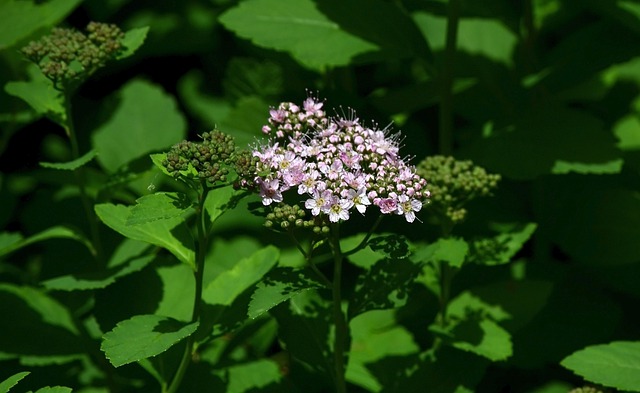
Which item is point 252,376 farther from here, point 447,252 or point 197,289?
point 447,252

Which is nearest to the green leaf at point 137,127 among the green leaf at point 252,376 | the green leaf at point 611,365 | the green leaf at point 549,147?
the green leaf at point 252,376

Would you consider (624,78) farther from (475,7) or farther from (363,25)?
(363,25)

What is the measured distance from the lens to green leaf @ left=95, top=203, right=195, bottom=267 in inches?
90.7

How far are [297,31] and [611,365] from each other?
1.53 meters

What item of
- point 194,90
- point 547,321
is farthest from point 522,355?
point 194,90

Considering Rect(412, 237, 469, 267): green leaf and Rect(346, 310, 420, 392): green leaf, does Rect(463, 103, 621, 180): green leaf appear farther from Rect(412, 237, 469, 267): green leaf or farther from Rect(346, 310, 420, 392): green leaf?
Rect(346, 310, 420, 392): green leaf

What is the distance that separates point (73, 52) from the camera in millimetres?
2480

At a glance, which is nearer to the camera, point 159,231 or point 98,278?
point 159,231

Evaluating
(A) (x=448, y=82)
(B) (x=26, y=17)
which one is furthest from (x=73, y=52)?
(A) (x=448, y=82)

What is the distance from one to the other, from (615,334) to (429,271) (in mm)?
959

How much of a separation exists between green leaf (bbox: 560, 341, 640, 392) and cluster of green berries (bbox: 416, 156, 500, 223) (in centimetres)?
52

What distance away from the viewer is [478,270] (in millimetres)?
3201

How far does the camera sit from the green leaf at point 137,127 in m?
3.18

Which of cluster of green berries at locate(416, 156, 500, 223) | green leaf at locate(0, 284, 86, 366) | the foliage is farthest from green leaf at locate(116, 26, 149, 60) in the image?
cluster of green berries at locate(416, 156, 500, 223)
